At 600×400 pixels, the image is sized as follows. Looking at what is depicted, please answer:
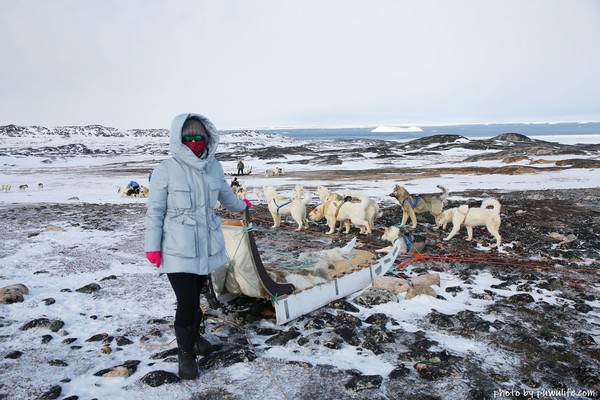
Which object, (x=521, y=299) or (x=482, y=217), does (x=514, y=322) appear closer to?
(x=521, y=299)

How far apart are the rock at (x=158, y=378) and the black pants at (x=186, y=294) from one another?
16.8 inches

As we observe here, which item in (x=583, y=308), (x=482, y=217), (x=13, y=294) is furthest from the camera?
(x=482, y=217)

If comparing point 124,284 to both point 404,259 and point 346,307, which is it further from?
point 404,259

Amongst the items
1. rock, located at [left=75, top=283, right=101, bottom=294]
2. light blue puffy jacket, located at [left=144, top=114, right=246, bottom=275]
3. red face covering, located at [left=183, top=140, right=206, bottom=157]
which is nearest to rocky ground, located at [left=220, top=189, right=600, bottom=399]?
light blue puffy jacket, located at [left=144, top=114, right=246, bottom=275]

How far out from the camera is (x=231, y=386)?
3129 millimetres

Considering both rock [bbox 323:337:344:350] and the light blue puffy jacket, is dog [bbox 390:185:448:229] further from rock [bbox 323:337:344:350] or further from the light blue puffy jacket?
the light blue puffy jacket

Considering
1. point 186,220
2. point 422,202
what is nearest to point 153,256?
point 186,220

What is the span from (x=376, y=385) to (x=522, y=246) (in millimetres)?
5611

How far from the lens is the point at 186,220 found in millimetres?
3027

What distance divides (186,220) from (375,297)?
2.74 m

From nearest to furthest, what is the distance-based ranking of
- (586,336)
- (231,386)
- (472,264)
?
1. (231,386)
2. (586,336)
3. (472,264)

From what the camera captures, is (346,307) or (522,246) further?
(522,246)

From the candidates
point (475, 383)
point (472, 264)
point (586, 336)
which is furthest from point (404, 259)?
point (475, 383)

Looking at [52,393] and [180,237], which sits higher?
[180,237]
